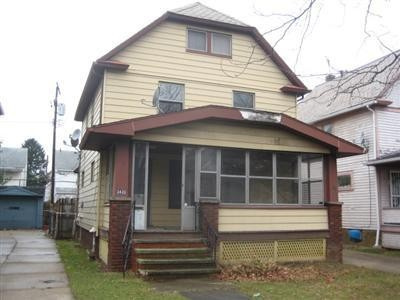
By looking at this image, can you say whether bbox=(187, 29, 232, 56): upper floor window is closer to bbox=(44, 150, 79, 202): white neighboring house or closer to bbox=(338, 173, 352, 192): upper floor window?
bbox=(338, 173, 352, 192): upper floor window

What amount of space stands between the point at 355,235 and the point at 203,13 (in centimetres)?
1206

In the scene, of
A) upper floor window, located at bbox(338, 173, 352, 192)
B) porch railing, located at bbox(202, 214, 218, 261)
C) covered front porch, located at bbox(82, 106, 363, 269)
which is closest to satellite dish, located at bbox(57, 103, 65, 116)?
upper floor window, located at bbox(338, 173, 352, 192)

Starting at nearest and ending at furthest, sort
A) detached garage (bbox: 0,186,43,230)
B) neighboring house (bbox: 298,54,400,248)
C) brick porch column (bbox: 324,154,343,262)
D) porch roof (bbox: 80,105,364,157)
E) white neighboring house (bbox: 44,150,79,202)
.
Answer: porch roof (bbox: 80,105,364,157), brick porch column (bbox: 324,154,343,262), neighboring house (bbox: 298,54,400,248), detached garage (bbox: 0,186,43,230), white neighboring house (bbox: 44,150,79,202)

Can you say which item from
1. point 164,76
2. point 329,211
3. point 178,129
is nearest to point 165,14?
point 164,76

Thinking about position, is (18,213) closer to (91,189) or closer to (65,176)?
(91,189)

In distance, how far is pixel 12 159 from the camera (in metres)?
59.2

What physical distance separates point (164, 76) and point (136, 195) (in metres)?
4.67

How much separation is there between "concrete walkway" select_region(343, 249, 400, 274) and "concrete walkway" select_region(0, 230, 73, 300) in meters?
8.64

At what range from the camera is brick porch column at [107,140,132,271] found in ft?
39.5

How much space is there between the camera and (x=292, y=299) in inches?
352

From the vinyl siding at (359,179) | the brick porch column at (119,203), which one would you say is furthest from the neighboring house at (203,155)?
the vinyl siding at (359,179)

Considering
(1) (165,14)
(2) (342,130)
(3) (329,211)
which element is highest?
(1) (165,14)

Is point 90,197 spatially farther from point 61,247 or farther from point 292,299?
point 292,299

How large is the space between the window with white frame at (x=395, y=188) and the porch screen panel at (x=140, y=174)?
12.8 metres
